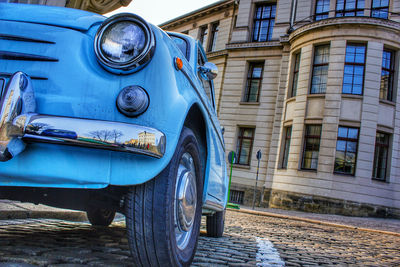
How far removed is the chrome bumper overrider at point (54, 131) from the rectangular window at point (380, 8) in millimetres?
18624

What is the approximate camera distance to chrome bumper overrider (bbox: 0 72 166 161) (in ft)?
5.29

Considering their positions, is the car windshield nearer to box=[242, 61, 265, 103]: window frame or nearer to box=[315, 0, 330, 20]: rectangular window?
box=[242, 61, 265, 103]: window frame

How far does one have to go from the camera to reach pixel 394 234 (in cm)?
893

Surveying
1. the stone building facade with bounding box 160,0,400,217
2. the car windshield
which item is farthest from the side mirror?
the stone building facade with bounding box 160,0,400,217

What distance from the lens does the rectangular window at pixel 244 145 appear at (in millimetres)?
19800

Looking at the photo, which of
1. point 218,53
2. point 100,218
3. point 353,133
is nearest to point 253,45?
point 218,53

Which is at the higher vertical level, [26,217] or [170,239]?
[170,239]

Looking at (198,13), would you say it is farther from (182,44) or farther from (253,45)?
(182,44)

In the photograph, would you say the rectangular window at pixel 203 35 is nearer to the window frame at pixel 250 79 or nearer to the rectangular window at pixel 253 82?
the window frame at pixel 250 79

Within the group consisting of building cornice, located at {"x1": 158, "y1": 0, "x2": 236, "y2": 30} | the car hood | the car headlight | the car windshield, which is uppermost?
building cornice, located at {"x1": 158, "y1": 0, "x2": 236, "y2": 30}

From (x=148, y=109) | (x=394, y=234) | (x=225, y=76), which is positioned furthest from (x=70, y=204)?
(x=225, y=76)

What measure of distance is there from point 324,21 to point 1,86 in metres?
16.7

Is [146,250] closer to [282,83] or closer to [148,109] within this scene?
[148,109]

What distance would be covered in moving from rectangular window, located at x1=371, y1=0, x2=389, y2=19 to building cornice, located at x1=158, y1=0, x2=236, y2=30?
8116 millimetres
